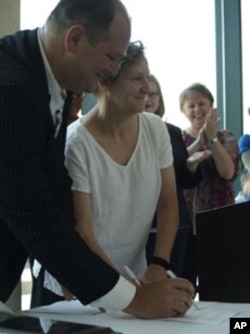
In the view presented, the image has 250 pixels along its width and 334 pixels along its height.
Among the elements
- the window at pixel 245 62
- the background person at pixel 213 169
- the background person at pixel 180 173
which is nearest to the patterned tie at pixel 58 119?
the background person at pixel 180 173

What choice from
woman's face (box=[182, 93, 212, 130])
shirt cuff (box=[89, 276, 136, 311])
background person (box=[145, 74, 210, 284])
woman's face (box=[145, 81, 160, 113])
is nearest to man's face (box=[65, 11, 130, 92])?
shirt cuff (box=[89, 276, 136, 311])

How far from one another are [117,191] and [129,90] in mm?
320

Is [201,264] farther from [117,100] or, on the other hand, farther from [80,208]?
[117,100]

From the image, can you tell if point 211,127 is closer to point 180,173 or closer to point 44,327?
point 180,173

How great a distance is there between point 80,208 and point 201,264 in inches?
15.1

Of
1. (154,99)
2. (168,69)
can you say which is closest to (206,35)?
(168,69)

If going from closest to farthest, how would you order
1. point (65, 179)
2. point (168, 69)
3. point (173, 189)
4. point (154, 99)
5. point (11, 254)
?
point (11, 254) → point (65, 179) → point (173, 189) → point (154, 99) → point (168, 69)

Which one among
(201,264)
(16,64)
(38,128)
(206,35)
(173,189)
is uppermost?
(206,35)

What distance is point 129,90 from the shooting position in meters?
1.76

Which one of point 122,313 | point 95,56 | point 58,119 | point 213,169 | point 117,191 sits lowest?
point 122,313

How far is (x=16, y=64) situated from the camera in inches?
51.3

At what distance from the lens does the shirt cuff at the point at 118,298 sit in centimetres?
126

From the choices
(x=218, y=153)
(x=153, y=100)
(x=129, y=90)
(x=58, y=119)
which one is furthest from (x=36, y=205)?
(x=218, y=153)

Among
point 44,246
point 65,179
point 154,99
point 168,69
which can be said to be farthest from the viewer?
point 168,69
